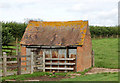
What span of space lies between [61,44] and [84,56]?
2677 millimetres

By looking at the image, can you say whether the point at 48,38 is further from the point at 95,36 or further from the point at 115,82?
the point at 95,36

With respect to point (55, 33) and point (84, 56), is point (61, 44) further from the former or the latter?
point (84, 56)

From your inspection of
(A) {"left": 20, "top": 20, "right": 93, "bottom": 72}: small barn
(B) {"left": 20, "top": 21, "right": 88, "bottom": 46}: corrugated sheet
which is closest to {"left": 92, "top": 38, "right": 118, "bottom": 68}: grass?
(A) {"left": 20, "top": 20, "right": 93, "bottom": 72}: small barn

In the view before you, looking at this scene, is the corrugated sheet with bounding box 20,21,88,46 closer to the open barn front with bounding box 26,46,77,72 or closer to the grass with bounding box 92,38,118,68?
the open barn front with bounding box 26,46,77,72

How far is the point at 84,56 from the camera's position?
2169cm

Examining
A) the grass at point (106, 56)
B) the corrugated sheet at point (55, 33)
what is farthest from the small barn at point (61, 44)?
the grass at point (106, 56)

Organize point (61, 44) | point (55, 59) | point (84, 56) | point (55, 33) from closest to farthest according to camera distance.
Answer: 1. point (55, 59)
2. point (61, 44)
3. point (84, 56)
4. point (55, 33)

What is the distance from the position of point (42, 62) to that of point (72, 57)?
9.14 feet

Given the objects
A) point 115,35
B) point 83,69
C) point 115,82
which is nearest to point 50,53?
point 83,69

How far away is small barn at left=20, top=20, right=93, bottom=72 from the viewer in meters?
20.5

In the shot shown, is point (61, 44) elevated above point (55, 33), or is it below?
below

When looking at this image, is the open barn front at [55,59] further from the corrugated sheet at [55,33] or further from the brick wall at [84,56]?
the corrugated sheet at [55,33]

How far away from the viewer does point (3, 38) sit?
2883 cm

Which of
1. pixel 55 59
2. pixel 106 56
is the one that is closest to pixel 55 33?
pixel 55 59
